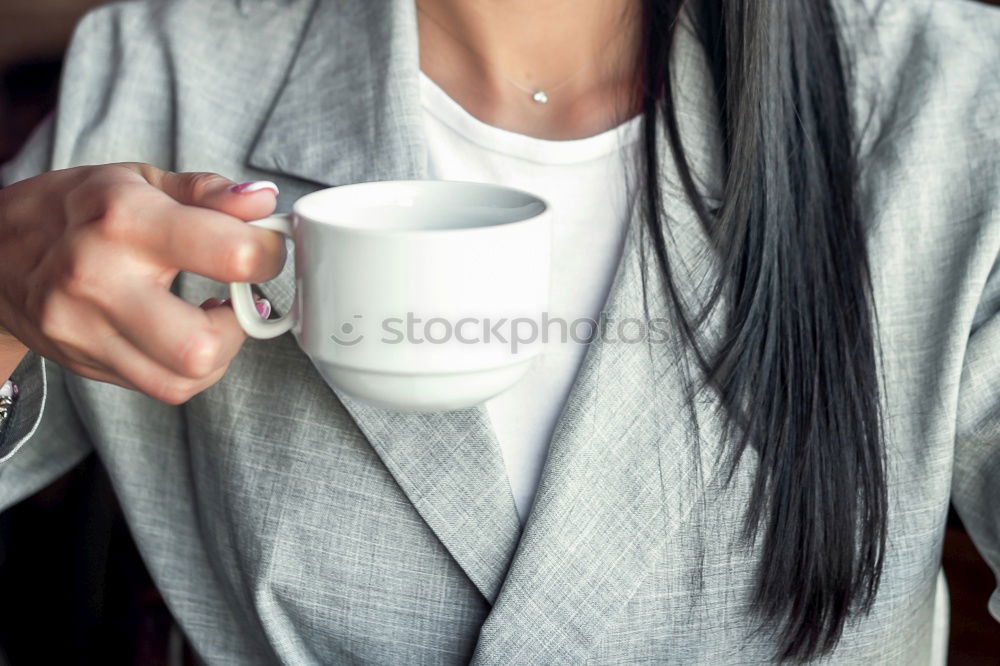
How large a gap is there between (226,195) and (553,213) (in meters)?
0.36

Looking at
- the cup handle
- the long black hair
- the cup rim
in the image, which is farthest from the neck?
the cup handle

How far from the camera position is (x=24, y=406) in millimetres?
890

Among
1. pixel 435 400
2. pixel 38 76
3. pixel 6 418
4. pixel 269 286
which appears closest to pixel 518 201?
pixel 435 400

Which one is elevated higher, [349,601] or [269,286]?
[269,286]

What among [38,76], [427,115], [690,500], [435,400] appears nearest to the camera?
[435,400]

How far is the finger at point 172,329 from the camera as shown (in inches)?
24.4

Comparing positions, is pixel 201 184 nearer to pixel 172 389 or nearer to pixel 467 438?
pixel 172 389

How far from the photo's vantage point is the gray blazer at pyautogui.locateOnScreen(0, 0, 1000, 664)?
2.72 ft

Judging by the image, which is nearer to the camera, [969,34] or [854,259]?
[854,259]

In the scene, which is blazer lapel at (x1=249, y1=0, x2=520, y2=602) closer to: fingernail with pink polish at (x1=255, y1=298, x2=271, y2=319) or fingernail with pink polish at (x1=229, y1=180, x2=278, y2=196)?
fingernail with pink polish at (x1=255, y1=298, x2=271, y2=319)

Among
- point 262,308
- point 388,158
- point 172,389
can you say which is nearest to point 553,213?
point 388,158

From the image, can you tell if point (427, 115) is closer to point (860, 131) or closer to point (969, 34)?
point (860, 131)

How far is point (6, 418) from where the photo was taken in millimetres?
886

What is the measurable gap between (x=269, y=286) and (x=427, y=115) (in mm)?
265
